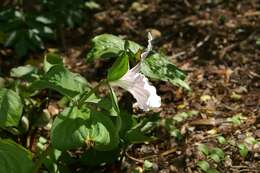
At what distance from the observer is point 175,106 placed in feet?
9.70

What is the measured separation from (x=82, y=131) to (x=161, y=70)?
57 centimetres

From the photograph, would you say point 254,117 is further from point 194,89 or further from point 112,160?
point 112,160

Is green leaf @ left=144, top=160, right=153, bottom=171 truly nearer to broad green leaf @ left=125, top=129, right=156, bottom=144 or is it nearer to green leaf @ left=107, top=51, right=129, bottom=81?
broad green leaf @ left=125, top=129, right=156, bottom=144

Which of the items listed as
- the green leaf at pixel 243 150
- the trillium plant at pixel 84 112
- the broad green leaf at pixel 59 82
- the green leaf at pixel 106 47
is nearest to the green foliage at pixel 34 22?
the trillium plant at pixel 84 112

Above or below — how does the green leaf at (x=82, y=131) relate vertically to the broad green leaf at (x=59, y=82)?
below

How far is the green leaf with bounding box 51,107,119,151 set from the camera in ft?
6.37

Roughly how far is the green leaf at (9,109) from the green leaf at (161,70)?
539 mm

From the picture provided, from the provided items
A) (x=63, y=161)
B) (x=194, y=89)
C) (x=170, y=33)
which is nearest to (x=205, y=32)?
(x=170, y=33)

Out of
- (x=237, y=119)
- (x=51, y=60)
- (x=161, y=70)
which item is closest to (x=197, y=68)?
(x=237, y=119)

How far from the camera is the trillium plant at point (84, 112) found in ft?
6.21

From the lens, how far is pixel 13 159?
1.98 m

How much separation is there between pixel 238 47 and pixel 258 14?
0.46 metres

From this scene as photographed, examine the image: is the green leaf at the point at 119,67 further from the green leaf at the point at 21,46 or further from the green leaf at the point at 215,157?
the green leaf at the point at 21,46

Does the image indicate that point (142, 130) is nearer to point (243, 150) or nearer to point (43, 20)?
point (243, 150)
